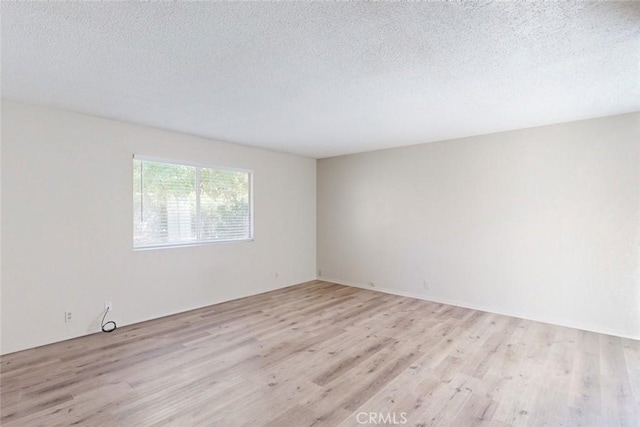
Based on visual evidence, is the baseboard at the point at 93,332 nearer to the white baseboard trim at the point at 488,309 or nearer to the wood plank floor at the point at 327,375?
the wood plank floor at the point at 327,375

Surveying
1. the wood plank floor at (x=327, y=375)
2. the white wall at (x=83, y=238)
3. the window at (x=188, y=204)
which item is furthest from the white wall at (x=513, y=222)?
the white wall at (x=83, y=238)

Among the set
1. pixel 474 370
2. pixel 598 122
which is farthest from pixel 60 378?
pixel 598 122

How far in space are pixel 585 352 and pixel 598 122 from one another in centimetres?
260

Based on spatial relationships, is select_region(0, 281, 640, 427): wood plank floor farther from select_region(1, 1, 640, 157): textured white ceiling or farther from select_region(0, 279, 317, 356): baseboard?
select_region(1, 1, 640, 157): textured white ceiling

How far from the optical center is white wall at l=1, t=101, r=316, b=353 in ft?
10.3

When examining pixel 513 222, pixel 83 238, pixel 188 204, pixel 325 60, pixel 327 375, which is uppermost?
pixel 325 60

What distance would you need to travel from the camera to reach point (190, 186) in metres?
4.54

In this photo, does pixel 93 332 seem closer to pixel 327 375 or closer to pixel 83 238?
pixel 83 238

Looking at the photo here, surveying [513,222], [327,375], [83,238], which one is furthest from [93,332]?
[513,222]

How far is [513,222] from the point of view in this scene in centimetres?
427

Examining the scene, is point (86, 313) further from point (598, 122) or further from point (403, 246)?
point (598, 122)

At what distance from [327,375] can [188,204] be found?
3101mm

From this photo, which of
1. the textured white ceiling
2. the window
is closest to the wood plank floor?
the window

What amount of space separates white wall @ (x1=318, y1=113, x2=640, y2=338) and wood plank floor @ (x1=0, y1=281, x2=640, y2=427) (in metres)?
0.45
